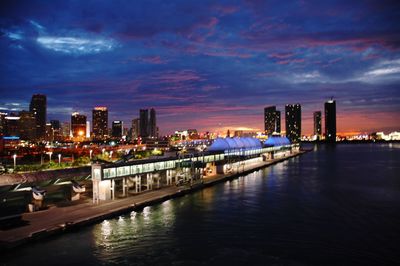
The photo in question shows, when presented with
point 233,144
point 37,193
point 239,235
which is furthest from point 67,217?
point 233,144

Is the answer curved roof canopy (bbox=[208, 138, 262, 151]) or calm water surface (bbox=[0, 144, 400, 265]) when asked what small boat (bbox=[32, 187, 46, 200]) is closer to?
calm water surface (bbox=[0, 144, 400, 265])

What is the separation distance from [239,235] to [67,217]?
56.1ft

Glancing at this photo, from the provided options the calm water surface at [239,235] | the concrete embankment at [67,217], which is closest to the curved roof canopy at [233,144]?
the calm water surface at [239,235]

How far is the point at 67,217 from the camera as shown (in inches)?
1462

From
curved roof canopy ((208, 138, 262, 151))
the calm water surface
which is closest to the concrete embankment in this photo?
the calm water surface

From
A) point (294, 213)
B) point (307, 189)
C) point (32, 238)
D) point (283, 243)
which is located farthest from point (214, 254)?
point (307, 189)

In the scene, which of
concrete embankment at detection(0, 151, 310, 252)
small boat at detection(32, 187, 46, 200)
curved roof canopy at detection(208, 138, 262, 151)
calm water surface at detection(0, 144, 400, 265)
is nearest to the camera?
calm water surface at detection(0, 144, 400, 265)

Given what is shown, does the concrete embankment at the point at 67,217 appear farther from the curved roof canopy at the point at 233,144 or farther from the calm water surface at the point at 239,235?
the curved roof canopy at the point at 233,144

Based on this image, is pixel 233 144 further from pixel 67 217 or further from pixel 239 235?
pixel 67 217

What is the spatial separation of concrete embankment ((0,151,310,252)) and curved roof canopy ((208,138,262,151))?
54.6 metres

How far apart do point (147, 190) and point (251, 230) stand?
24405mm

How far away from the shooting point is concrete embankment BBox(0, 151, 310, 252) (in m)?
30.6

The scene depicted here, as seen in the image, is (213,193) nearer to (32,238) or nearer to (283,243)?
(283,243)

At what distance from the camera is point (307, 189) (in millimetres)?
68000
